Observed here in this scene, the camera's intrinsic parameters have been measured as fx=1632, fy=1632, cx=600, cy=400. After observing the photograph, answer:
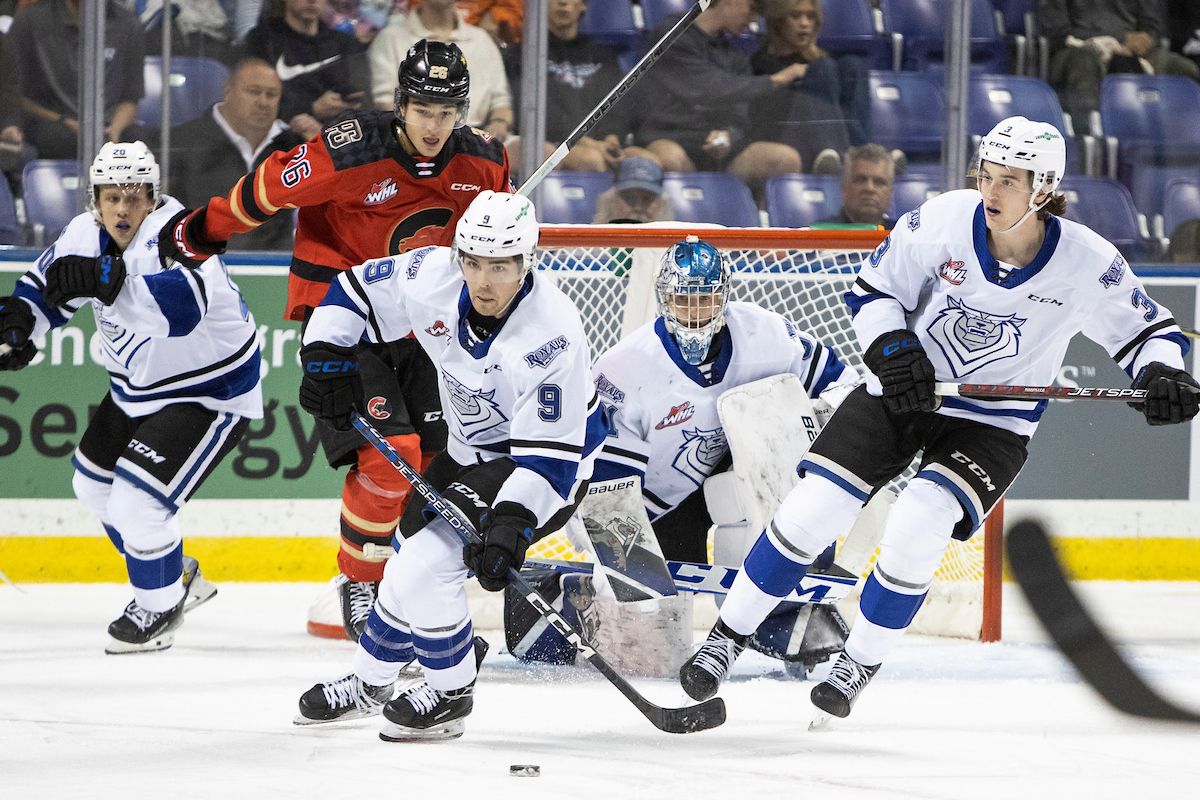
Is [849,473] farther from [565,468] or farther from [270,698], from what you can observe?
[270,698]

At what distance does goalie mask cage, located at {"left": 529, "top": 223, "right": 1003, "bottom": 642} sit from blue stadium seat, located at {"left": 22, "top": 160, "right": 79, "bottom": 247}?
4.97ft

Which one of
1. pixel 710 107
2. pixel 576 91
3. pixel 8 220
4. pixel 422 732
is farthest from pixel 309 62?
pixel 422 732

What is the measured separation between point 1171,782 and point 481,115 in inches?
119

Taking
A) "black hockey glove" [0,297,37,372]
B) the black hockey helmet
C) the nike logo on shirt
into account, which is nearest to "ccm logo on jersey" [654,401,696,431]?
the black hockey helmet

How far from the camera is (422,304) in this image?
294 cm

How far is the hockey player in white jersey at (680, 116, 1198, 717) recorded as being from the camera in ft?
9.64

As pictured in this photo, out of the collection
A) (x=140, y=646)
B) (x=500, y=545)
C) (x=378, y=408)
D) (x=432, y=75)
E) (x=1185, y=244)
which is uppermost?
(x=432, y=75)

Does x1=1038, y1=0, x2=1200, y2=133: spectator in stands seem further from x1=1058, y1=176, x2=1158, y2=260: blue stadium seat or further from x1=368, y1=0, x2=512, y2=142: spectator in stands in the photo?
x1=368, y1=0, x2=512, y2=142: spectator in stands

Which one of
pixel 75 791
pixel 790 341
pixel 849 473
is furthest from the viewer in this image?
pixel 790 341

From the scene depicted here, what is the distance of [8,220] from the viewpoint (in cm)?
481

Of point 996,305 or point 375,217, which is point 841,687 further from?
point 375,217

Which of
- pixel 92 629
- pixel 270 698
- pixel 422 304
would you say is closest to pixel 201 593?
pixel 92 629

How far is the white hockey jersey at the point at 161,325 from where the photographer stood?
12.5 ft

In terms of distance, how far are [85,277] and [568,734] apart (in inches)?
63.4
